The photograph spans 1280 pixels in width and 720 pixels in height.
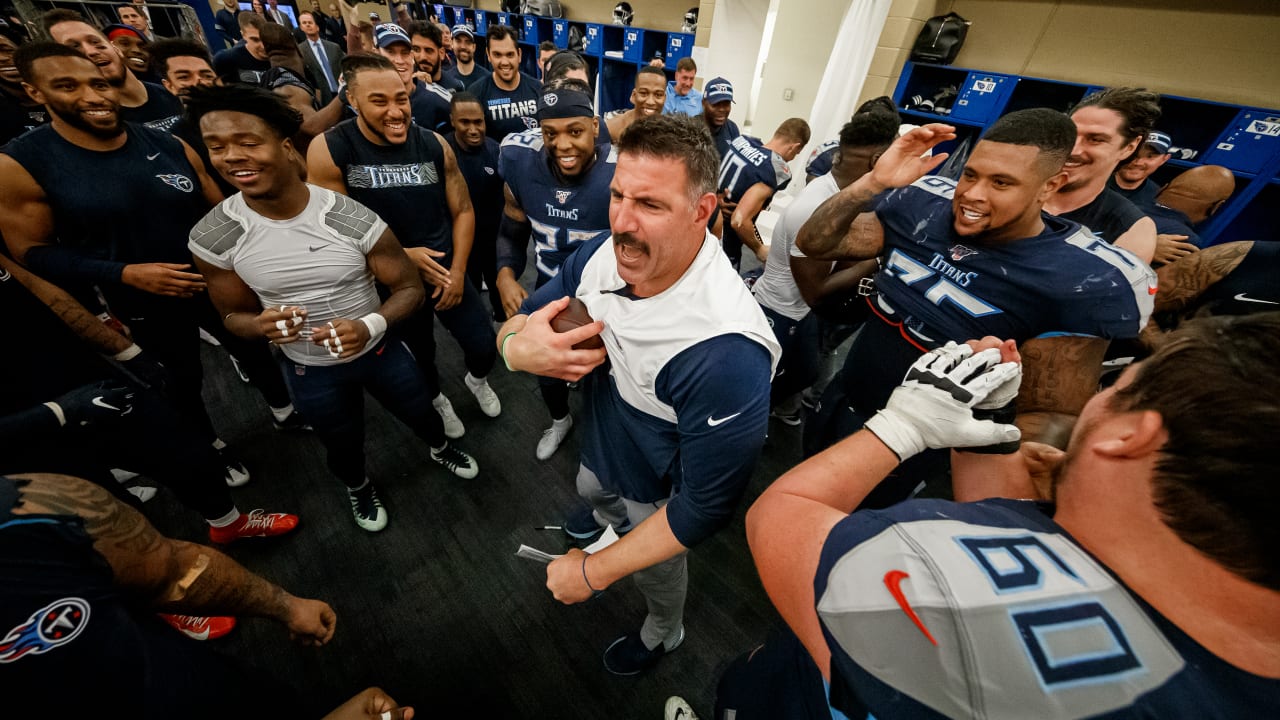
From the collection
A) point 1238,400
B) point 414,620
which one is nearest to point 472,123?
point 414,620

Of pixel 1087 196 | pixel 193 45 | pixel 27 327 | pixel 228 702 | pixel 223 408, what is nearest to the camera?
pixel 228 702

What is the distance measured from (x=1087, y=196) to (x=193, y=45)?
6.24 m

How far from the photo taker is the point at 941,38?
Answer: 5.52 m

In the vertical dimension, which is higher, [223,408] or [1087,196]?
[1087,196]

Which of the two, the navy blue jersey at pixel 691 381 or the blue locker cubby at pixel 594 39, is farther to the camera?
the blue locker cubby at pixel 594 39

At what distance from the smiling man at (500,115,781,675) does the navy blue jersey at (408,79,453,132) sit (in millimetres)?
3642

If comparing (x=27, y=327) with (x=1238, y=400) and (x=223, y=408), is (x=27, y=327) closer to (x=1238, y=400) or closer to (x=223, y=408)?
(x=223, y=408)

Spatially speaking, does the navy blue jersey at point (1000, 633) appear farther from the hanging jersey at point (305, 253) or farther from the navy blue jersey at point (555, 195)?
the hanging jersey at point (305, 253)

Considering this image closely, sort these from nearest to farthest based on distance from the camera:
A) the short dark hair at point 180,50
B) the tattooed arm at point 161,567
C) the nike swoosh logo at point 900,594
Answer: the nike swoosh logo at point 900,594 → the tattooed arm at point 161,567 → the short dark hair at point 180,50

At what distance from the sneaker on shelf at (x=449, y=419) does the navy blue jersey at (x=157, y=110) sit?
106 inches

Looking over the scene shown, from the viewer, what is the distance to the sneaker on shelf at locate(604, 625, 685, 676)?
1.90m

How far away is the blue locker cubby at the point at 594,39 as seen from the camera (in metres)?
8.77

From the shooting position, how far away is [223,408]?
10.3 feet

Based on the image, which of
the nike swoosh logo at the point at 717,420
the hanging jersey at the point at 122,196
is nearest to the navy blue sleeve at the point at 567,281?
the nike swoosh logo at the point at 717,420
